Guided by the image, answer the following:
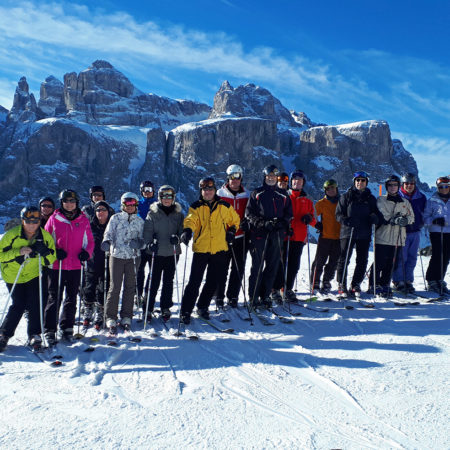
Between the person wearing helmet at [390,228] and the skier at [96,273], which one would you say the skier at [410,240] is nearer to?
the person wearing helmet at [390,228]

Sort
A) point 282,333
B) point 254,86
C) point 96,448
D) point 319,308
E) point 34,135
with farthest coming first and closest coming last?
point 254,86, point 34,135, point 319,308, point 282,333, point 96,448

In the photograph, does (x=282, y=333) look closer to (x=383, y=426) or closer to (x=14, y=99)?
(x=383, y=426)

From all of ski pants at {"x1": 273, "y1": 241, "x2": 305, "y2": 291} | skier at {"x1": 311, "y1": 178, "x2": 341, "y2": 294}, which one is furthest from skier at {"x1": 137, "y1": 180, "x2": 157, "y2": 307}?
skier at {"x1": 311, "y1": 178, "x2": 341, "y2": 294}

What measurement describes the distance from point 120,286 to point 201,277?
112cm

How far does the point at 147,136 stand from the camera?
92.8 metres

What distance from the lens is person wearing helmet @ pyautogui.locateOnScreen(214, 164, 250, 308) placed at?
18.5 feet

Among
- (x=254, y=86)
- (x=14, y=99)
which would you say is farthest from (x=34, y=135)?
(x=254, y=86)

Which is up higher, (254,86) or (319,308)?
(254,86)

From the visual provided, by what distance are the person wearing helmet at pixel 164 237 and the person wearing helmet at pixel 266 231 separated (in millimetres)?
1175

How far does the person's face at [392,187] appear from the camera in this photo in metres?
6.01

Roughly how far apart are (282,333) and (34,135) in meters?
96.3

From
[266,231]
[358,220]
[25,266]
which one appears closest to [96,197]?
[25,266]

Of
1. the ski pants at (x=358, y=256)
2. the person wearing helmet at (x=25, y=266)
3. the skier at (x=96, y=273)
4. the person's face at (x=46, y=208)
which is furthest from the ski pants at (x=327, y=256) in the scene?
the person's face at (x=46, y=208)

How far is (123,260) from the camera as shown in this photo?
4.74 m
